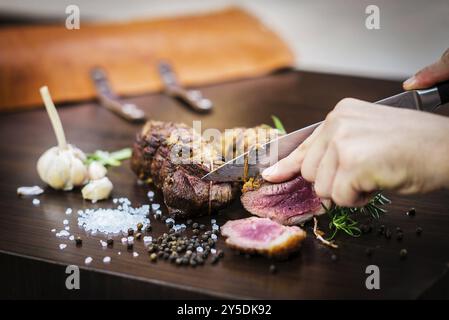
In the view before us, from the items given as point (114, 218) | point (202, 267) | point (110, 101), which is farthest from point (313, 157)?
point (110, 101)

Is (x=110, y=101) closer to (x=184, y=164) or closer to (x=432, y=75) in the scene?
→ (x=184, y=164)

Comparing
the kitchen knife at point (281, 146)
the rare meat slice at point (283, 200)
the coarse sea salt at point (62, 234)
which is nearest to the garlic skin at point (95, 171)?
the coarse sea salt at point (62, 234)

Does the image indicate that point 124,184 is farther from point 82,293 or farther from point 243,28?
point 243,28

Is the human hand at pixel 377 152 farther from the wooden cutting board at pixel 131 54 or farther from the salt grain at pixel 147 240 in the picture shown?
the wooden cutting board at pixel 131 54

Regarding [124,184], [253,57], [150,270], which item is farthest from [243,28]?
[150,270]

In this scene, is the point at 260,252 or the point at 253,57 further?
the point at 253,57
